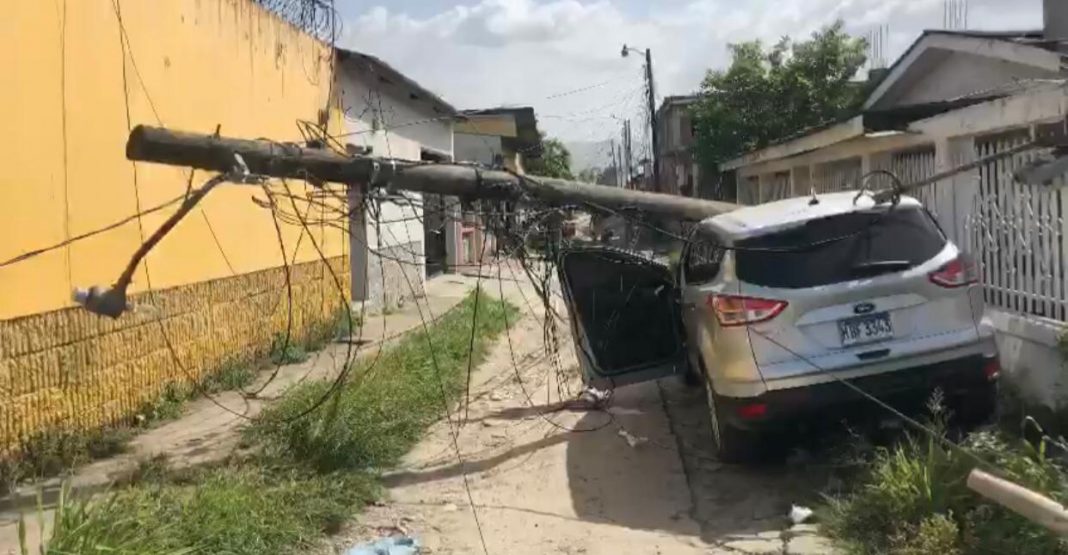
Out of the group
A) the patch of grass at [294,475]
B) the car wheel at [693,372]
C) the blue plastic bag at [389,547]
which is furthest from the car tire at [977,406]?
the patch of grass at [294,475]

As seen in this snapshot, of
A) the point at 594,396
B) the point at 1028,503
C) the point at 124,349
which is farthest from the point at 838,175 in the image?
the point at 1028,503

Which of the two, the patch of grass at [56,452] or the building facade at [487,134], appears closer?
the patch of grass at [56,452]

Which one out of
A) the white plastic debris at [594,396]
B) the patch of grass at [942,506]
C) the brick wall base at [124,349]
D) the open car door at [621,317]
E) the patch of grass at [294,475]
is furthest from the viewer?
the white plastic debris at [594,396]

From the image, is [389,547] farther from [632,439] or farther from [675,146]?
[675,146]

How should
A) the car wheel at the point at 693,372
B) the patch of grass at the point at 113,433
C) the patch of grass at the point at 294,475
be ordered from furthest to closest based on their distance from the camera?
the car wheel at the point at 693,372
the patch of grass at the point at 113,433
the patch of grass at the point at 294,475

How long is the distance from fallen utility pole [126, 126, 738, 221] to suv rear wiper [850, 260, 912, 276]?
87.7 inches

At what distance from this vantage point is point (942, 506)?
5.41m

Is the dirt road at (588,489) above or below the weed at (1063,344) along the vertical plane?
below

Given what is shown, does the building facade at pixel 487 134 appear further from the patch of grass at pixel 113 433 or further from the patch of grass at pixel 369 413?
the patch of grass at pixel 369 413

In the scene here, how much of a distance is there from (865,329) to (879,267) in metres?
0.41

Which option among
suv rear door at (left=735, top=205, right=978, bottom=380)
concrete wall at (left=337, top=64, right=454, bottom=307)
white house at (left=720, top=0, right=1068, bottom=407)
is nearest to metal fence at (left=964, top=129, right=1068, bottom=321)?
white house at (left=720, top=0, right=1068, bottom=407)

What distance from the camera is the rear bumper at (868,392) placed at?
21.0 ft

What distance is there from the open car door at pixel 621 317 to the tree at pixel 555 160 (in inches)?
1450

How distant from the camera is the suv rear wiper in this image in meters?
A: 6.51
